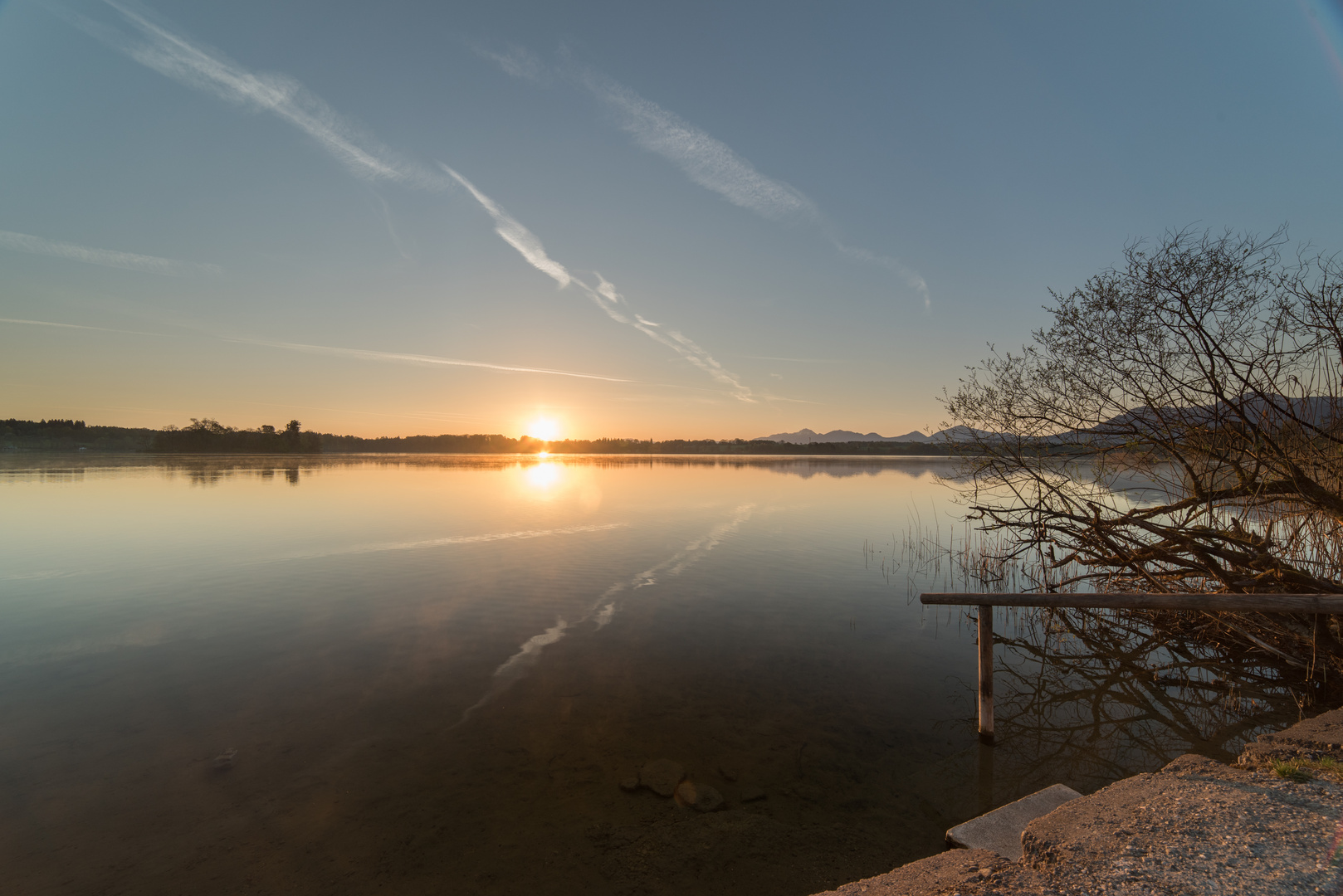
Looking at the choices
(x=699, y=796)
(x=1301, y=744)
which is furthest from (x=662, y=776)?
(x=1301, y=744)

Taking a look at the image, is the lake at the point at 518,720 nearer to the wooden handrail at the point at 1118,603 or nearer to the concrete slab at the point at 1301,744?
the wooden handrail at the point at 1118,603

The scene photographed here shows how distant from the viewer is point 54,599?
1413 cm

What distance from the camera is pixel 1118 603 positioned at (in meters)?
7.39

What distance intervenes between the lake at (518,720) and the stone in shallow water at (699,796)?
231 millimetres

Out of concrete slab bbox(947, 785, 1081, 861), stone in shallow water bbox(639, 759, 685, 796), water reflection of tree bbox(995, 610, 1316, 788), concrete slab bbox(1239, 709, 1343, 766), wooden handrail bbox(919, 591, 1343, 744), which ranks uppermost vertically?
wooden handrail bbox(919, 591, 1343, 744)

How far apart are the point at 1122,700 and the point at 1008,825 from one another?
6.04 m

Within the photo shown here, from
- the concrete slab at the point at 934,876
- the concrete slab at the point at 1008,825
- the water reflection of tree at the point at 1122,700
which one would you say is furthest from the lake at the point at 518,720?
the concrete slab at the point at 934,876

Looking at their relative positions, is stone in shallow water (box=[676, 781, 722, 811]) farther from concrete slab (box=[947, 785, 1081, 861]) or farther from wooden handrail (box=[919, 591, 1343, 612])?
wooden handrail (box=[919, 591, 1343, 612])

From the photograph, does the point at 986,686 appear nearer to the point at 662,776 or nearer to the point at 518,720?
the point at 662,776

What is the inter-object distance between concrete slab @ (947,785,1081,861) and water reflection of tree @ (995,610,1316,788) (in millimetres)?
1437

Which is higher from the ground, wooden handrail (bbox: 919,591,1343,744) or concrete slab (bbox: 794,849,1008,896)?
wooden handrail (bbox: 919,591,1343,744)

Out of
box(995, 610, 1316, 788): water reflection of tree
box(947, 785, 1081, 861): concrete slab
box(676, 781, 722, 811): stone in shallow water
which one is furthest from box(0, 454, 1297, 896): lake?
box(947, 785, 1081, 861): concrete slab

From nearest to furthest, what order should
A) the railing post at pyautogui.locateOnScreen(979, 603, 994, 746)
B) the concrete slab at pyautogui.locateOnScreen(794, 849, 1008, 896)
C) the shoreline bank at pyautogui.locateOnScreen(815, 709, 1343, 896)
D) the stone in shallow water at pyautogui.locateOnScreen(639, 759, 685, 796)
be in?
the shoreline bank at pyautogui.locateOnScreen(815, 709, 1343, 896) → the concrete slab at pyautogui.locateOnScreen(794, 849, 1008, 896) → the stone in shallow water at pyautogui.locateOnScreen(639, 759, 685, 796) → the railing post at pyautogui.locateOnScreen(979, 603, 994, 746)

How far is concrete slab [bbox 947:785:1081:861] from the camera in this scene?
5.13 metres
